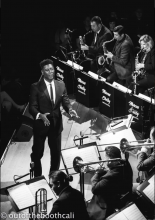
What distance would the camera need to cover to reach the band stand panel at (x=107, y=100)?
7828mm

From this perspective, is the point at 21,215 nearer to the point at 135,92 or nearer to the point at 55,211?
the point at 55,211

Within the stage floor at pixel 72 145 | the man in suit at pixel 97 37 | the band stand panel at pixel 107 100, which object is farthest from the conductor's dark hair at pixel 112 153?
the man in suit at pixel 97 37

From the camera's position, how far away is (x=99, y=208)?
510 cm

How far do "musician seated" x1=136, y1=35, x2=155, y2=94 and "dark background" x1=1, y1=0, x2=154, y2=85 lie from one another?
242 cm

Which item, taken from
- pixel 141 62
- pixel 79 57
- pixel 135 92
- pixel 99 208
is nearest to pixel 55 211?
pixel 99 208

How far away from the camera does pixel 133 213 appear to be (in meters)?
4.61

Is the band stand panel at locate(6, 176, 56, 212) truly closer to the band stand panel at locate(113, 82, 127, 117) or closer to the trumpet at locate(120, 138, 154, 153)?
the trumpet at locate(120, 138, 154, 153)

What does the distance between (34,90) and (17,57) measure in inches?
148

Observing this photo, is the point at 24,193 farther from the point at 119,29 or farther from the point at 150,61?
the point at 119,29

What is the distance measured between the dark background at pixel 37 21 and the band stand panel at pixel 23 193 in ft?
15.1

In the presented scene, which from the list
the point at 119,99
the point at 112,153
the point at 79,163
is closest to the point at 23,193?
the point at 79,163

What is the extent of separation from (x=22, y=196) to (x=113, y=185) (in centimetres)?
106

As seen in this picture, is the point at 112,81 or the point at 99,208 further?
the point at 112,81

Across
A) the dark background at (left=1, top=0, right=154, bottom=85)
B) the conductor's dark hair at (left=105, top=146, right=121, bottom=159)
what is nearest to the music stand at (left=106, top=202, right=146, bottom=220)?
the conductor's dark hair at (left=105, top=146, right=121, bottom=159)
